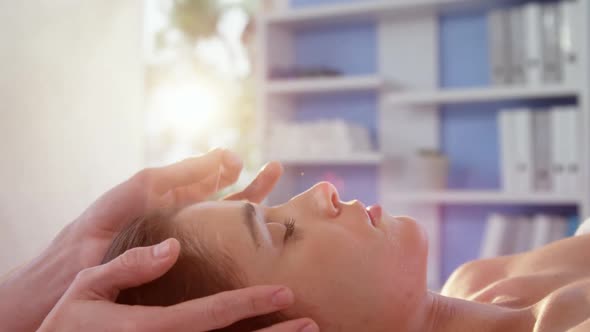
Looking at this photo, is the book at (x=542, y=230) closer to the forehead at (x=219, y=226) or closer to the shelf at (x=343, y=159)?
the shelf at (x=343, y=159)

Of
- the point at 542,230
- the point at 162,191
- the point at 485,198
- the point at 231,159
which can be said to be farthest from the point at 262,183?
the point at 542,230

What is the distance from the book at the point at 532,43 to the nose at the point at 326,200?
1.90m

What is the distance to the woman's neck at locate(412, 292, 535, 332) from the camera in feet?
3.47

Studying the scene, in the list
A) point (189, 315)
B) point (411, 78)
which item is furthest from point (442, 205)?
point (189, 315)

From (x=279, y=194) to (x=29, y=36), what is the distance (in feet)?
5.97

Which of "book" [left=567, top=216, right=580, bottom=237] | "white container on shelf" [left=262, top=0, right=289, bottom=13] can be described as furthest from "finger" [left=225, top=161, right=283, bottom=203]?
"white container on shelf" [left=262, top=0, right=289, bottom=13]

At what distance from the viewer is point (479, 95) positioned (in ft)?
9.02

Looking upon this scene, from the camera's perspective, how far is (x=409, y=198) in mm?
2883

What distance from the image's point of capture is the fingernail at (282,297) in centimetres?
84

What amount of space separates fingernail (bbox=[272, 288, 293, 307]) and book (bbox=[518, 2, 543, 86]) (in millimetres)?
2143

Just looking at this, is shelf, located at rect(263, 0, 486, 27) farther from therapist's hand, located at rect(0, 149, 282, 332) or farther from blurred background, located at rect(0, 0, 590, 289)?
therapist's hand, located at rect(0, 149, 282, 332)

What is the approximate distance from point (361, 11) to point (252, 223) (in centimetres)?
222

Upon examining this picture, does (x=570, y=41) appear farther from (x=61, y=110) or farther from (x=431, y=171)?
(x=61, y=110)

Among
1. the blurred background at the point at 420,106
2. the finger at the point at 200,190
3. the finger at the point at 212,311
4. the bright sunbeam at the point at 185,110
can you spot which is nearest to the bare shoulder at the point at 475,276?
the finger at the point at 200,190
